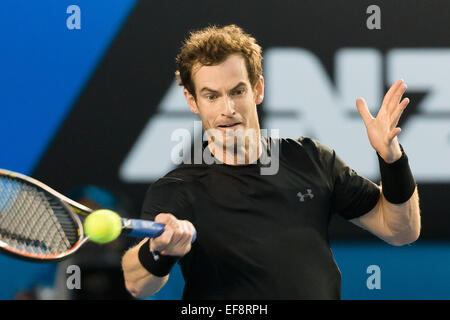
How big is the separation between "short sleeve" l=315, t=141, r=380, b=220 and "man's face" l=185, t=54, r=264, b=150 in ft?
0.93

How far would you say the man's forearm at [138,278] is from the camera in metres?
2.14

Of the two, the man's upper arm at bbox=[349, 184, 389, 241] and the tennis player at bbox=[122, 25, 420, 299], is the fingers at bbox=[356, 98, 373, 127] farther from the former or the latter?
the man's upper arm at bbox=[349, 184, 389, 241]

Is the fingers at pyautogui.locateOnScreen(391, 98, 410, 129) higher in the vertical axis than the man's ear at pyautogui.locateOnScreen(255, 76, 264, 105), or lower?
lower

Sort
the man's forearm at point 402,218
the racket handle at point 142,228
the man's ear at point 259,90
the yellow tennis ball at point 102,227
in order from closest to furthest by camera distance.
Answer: the yellow tennis ball at point 102,227 → the racket handle at point 142,228 → the man's forearm at point 402,218 → the man's ear at point 259,90

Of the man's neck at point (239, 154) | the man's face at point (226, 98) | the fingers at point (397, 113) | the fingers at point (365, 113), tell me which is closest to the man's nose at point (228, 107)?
the man's face at point (226, 98)

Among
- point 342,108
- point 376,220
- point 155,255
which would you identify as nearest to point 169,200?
point 155,255

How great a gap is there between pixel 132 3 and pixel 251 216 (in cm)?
229

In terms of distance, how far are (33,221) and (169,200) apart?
1.41 ft

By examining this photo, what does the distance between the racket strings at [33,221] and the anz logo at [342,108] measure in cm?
192

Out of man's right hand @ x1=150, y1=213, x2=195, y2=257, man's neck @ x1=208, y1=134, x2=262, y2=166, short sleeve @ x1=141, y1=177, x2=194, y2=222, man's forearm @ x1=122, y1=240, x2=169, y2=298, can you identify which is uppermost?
man's neck @ x1=208, y1=134, x2=262, y2=166

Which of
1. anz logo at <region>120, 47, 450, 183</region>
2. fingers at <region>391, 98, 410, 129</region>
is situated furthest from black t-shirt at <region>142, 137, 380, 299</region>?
anz logo at <region>120, 47, 450, 183</region>

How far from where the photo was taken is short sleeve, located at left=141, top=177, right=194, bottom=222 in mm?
2229

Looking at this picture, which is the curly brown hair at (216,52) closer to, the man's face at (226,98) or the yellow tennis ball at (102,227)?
the man's face at (226,98)

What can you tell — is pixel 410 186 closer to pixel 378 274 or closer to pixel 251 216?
pixel 251 216
